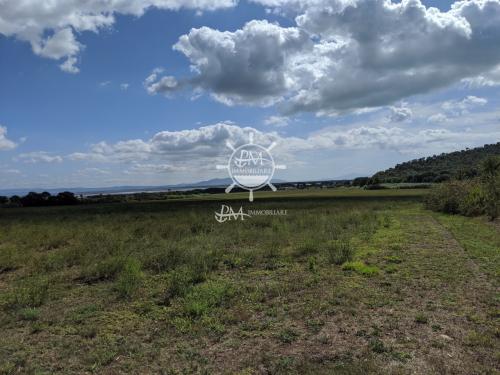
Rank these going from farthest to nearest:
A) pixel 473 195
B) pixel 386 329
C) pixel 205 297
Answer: pixel 473 195, pixel 205 297, pixel 386 329

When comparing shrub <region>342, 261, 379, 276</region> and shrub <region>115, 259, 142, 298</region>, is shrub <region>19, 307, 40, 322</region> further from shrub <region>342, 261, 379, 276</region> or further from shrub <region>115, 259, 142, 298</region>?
shrub <region>342, 261, 379, 276</region>

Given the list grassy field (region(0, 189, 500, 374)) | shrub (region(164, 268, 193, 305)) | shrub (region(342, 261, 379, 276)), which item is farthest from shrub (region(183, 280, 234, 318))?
shrub (region(342, 261, 379, 276))

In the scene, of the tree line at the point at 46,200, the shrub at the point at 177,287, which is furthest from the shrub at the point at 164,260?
the tree line at the point at 46,200

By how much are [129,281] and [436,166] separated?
149741mm

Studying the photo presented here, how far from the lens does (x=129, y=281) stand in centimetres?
818

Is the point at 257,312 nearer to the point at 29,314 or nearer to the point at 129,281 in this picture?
the point at 129,281

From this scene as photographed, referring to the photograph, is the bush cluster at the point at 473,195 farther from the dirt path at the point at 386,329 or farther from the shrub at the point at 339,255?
the dirt path at the point at 386,329

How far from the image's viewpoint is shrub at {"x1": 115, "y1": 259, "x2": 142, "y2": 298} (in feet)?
25.0

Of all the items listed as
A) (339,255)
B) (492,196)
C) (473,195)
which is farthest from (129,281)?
(473,195)

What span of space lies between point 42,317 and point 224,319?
3459 millimetres

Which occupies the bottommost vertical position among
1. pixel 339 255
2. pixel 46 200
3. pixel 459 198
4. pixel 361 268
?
pixel 361 268

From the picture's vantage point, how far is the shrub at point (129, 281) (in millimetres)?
7627

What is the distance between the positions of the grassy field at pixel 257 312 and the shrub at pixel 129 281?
2.0 inches

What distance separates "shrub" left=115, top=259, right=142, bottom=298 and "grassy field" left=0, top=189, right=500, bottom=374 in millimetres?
51
